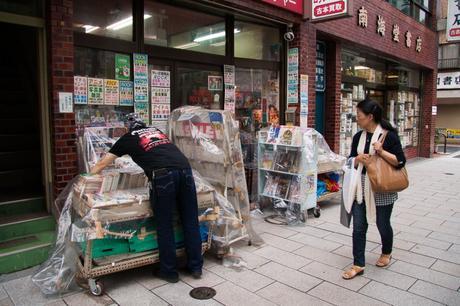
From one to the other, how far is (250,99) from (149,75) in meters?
2.31

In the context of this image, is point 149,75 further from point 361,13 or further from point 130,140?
point 361,13

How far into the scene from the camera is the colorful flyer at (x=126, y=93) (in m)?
5.29

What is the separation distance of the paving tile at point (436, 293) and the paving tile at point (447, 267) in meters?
0.46

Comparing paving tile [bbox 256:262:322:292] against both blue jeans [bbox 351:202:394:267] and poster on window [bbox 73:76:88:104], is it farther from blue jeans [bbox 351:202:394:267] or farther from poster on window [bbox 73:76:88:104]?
poster on window [bbox 73:76:88:104]

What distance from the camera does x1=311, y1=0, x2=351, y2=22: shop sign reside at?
262 inches

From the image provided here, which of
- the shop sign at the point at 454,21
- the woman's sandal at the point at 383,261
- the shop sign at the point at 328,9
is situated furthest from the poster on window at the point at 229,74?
the shop sign at the point at 454,21

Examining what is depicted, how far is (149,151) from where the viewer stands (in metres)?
3.85

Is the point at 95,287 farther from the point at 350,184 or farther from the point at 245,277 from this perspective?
the point at 350,184

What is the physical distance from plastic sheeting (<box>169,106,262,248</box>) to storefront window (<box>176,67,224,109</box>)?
1106 millimetres

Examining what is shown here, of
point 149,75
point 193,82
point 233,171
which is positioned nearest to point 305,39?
point 193,82

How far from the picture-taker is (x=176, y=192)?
3857 millimetres

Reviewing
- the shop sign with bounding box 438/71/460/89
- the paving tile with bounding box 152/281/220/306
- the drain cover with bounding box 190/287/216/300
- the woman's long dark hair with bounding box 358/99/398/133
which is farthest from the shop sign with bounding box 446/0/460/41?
the shop sign with bounding box 438/71/460/89

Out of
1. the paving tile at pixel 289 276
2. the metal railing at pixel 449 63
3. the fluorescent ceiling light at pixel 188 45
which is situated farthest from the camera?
the metal railing at pixel 449 63

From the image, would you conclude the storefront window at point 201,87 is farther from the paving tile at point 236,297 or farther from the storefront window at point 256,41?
the paving tile at point 236,297
